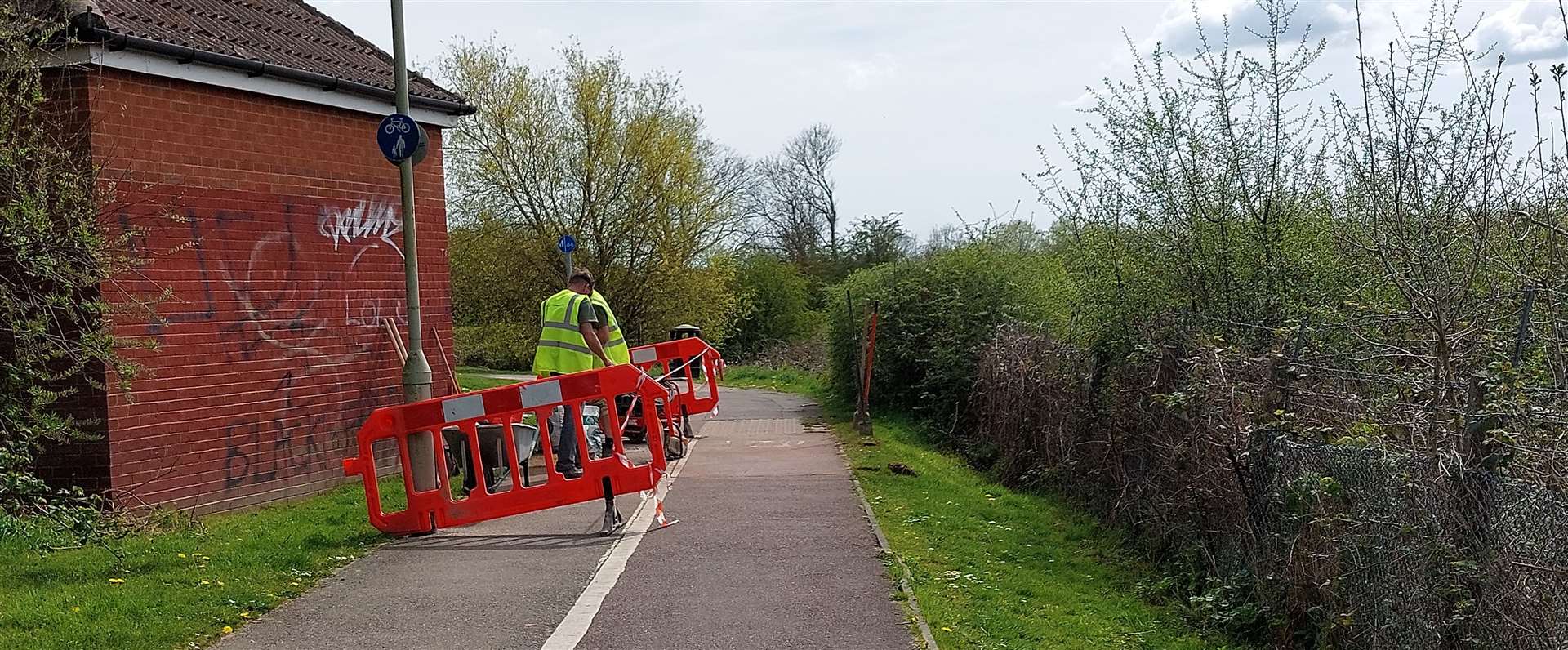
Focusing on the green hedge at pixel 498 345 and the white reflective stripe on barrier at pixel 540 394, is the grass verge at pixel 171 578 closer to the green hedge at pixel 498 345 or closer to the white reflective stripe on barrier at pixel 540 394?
the white reflective stripe on barrier at pixel 540 394

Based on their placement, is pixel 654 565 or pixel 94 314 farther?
pixel 94 314

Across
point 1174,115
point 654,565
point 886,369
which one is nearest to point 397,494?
point 654,565

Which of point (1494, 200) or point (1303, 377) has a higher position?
point (1494, 200)

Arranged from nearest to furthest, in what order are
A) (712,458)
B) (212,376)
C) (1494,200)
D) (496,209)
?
(1494,200), (212,376), (712,458), (496,209)

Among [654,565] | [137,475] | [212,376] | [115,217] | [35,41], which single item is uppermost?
[35,41]

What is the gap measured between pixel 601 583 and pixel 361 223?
221 inches

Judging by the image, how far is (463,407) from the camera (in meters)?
9.68

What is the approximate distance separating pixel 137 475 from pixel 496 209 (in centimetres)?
2173

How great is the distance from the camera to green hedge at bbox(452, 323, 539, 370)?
3203 centimetres

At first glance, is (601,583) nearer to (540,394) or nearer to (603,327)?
(540,394)

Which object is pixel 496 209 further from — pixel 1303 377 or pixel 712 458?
pixel 1303 377

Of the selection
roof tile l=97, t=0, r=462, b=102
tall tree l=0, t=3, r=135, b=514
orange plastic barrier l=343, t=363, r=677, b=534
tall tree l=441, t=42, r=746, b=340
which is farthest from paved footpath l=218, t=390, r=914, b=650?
tall tree l=441, t=42, r=746, b=340

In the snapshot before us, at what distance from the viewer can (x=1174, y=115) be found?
37.8 ft

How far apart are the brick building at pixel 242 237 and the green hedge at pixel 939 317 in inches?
324
